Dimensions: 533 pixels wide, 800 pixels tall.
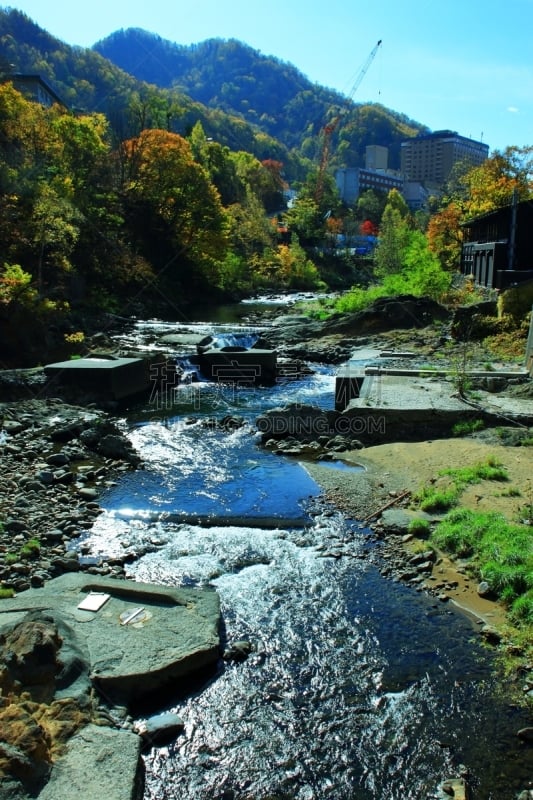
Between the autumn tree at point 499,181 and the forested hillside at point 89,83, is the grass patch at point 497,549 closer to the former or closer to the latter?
the autumn tree at point 499,181

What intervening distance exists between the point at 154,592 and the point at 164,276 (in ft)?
137

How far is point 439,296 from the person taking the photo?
34781 mm

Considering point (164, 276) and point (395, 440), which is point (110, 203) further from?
point (395, 440)

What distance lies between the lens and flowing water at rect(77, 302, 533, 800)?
5055 millimetres

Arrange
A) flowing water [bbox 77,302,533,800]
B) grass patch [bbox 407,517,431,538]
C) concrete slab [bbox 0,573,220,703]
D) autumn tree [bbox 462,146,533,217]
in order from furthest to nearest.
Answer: autumn tree [bbox 462,146,533,217] → grass patch [bbox 407,517,431,538] → concrete slab [bbox 0,573,220,703] → flowing water [bbox 77,302,533,800]

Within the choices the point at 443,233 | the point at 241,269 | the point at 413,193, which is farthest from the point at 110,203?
the point at 413,193

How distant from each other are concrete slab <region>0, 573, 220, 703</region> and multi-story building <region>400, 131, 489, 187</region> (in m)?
195

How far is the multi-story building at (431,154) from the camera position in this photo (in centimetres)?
18412

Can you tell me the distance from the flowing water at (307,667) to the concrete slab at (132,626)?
297 mm

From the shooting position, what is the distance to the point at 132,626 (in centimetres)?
640

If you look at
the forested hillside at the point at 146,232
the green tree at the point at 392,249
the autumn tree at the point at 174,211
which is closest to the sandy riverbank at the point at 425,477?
the forested hillside at the point at 146,232

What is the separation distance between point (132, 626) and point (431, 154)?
210 meters

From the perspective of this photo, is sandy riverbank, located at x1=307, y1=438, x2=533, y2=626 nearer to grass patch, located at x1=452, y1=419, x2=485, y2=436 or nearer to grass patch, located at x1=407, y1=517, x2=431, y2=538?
grass patch, located at x1=407, y1=517, x2=431, y2=538

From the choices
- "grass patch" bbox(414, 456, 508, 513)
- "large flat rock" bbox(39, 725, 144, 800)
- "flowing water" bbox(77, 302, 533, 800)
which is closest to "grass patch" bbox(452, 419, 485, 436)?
"grass patch" bbox(414, 456, 508, 513)
